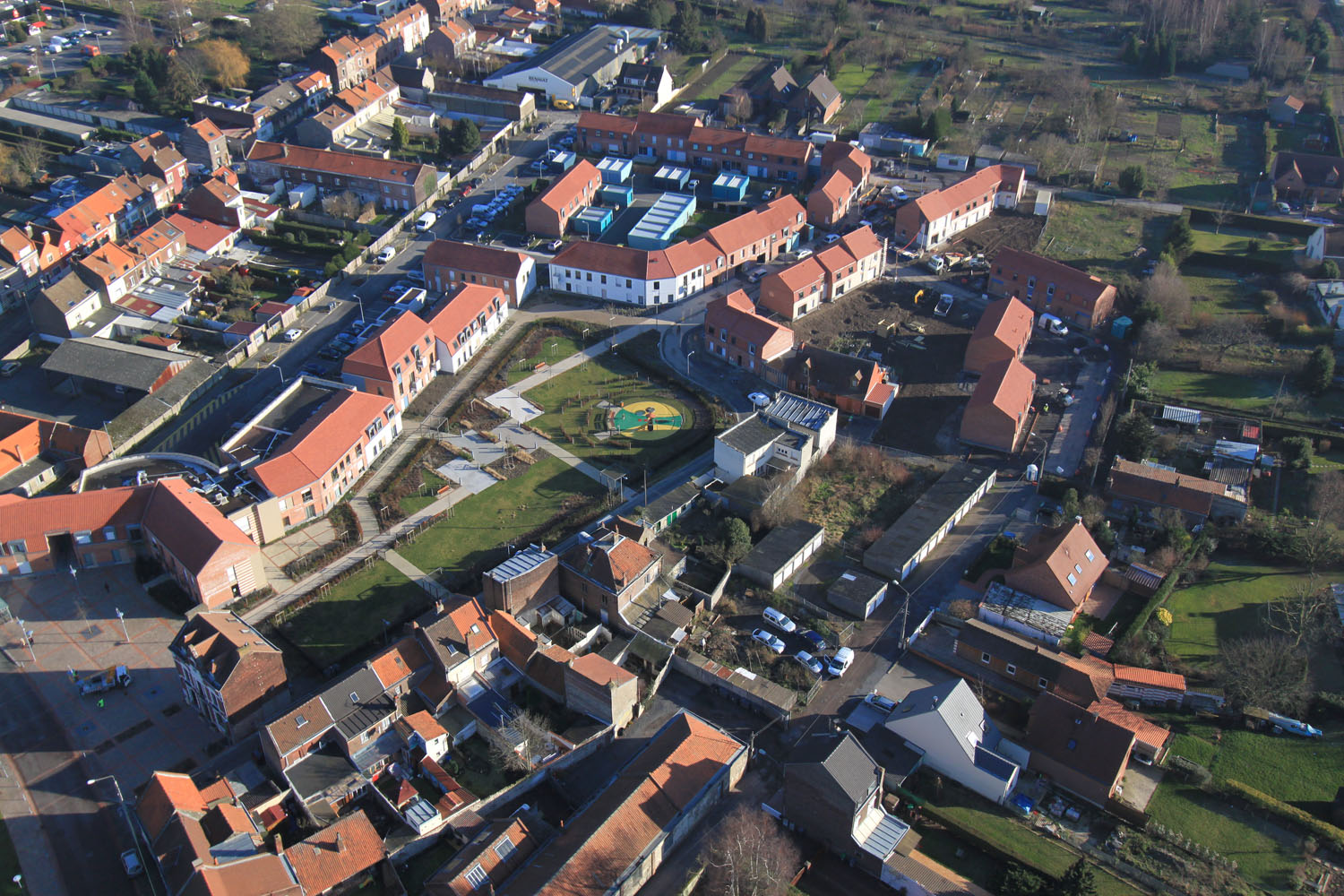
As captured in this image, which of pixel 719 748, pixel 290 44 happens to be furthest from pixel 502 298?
pixel 290 44

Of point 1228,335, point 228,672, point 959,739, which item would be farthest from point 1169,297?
point 228,672

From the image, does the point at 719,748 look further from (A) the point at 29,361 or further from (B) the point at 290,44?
(B) the point at 290,44

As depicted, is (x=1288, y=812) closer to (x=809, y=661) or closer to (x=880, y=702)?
(x=880, y=702)

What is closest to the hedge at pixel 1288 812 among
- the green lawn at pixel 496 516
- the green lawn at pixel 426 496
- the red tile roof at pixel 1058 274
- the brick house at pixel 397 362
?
the green lawn at pixel 496 516

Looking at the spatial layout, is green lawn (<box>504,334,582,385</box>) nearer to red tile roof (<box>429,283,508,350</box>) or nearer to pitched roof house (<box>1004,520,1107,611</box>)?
red tile roof (<box>429,283,508,350</box>)

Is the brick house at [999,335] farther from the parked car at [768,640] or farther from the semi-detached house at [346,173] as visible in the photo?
the semi-detached house at [346,173]

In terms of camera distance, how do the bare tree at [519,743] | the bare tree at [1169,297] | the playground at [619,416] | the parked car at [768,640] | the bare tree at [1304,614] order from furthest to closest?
the bare tree at [1169,297] < the playground at [619,416] < the bare tree at [1304,614] < the parked car at [768,640] < the bare tree at [519,743]
